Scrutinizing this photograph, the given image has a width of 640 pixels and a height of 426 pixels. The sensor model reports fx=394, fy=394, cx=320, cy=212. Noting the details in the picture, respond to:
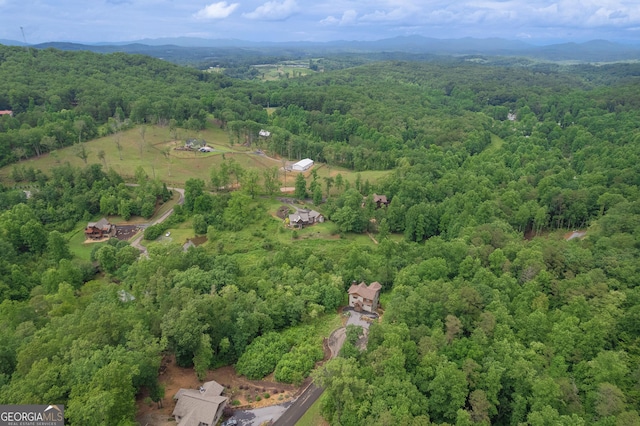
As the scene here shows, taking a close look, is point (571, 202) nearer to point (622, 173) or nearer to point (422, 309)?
point (622, 173)

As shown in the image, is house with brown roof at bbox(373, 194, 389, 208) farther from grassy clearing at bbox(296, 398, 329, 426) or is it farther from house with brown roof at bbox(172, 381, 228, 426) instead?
house with brown roof at bbox(172, 381, 228, 426)

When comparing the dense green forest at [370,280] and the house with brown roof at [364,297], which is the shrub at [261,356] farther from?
the house with brown roof at [364,297]

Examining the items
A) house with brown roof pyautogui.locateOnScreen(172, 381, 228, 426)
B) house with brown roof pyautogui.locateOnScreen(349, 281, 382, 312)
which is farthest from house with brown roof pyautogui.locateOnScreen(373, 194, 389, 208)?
house with brown roof pyautogui.locateOnScreen(172, 381, 228, 426)

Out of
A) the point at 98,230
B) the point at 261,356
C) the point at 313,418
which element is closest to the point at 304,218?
the point at 98,230

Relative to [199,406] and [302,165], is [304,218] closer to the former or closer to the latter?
[302,165]

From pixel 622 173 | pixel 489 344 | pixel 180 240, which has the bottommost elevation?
pixel 180 240

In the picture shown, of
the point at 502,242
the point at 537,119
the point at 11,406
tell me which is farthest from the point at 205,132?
the point at 537,119

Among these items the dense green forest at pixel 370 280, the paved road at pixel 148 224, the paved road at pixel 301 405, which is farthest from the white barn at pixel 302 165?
the paved road at pixel 301 405
